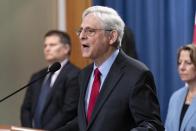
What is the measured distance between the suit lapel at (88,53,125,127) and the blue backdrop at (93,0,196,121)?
2.01 m

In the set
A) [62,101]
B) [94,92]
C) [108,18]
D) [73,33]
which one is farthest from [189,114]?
[73,33]

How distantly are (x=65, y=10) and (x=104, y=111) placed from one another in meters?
2.98

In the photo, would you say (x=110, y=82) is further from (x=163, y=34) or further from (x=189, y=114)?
(x=163, y=34)

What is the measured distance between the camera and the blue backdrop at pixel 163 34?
4270 mm

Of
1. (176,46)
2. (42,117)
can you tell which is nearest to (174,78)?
(176,46)

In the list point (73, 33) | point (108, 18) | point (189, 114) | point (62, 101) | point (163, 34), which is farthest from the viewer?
point (73, 33)

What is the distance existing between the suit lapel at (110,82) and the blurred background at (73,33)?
2.01m

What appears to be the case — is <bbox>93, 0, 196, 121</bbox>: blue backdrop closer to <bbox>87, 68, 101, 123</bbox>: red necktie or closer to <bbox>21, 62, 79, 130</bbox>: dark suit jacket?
<bbox>21, 62, 79, 130</bbox>: dark suit jacket

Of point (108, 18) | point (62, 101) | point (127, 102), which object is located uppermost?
point (108, 18)

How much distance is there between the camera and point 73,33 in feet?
16.4

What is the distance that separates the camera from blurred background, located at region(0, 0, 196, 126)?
14.2ft

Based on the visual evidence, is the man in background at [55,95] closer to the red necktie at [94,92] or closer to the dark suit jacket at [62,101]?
the dark suit jacket at [62,101]

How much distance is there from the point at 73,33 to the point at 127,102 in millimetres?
2820

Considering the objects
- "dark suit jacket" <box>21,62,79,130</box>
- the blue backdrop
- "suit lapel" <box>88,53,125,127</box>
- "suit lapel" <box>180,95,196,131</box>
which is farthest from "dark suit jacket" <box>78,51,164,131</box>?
the blue backdrop
